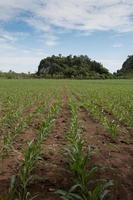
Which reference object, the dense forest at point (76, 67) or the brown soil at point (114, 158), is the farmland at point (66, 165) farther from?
the dense forest at point (76, 67)

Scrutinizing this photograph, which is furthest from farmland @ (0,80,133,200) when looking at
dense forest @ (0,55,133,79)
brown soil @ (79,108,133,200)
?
dense forest @ (0,55,133,79)

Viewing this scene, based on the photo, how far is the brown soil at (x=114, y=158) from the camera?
17.6 feet

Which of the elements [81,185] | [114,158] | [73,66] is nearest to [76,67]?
[73,66]

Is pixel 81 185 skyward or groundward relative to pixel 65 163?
skyward

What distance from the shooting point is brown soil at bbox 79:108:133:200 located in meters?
5.38

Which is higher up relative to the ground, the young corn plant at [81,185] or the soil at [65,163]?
the young corn plant at [81,185]

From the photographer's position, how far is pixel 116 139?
8867mm

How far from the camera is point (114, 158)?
699 cm

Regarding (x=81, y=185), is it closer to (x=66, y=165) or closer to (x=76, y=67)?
(x=66, y=165)

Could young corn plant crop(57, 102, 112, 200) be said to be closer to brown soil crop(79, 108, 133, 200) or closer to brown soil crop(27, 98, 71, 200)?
brown soil crop(27, 98, 71, 200)

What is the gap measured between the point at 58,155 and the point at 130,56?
524ft

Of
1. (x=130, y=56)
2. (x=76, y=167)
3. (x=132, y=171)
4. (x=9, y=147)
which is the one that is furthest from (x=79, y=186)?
(x=130, y=56)

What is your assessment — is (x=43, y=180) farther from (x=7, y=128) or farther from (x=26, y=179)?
(x=7, y=128)

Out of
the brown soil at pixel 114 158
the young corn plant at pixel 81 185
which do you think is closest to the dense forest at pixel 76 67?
the brown soil at pixel 114 158
